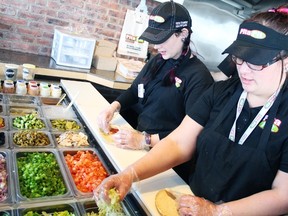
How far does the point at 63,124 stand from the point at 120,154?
0.65 metres

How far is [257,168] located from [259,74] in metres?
0.43

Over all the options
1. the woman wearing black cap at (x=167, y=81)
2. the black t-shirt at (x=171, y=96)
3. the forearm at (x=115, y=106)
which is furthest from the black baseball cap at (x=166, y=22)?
the forearm at (x=115, y=106)

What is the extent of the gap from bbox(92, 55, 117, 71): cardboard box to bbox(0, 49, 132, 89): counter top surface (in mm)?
94

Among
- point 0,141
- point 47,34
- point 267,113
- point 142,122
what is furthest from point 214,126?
point 47,34

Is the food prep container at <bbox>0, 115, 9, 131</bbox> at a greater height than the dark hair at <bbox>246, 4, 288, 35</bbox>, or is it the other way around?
the dark hair at <bbox>246, 4, 288, 35</bbox>

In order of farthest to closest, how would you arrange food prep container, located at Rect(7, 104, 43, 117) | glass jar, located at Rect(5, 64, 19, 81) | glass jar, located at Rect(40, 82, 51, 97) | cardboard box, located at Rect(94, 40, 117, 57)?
1. cardboard box, located at Rect(94, 40, 117, 57)
2. glass jar, located at Rect(5, 64, 19, 81)
3. glass jar, located at Rect(40, 82, 51, 97)
4. food prep container, located at Rect(7, 104, 43, 117)

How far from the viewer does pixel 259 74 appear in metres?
1.21

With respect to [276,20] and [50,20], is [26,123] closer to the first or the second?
[276,20]

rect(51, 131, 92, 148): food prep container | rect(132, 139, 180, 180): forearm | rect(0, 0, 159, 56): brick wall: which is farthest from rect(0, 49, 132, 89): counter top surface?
rect(132, 139, 180, 180): forearm

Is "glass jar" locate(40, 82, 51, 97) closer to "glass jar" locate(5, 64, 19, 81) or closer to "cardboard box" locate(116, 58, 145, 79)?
"glass jar" locate(5, 64, 19, 81)

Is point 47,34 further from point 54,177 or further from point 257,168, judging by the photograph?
point 257,168

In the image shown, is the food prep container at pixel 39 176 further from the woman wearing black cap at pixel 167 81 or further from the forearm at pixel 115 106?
the forearm at pixel 115 106

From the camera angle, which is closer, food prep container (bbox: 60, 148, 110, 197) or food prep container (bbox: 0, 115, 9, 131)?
food prep container (bbox: 60, 148, 110, 197)

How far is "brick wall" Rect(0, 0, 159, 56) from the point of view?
328cm
